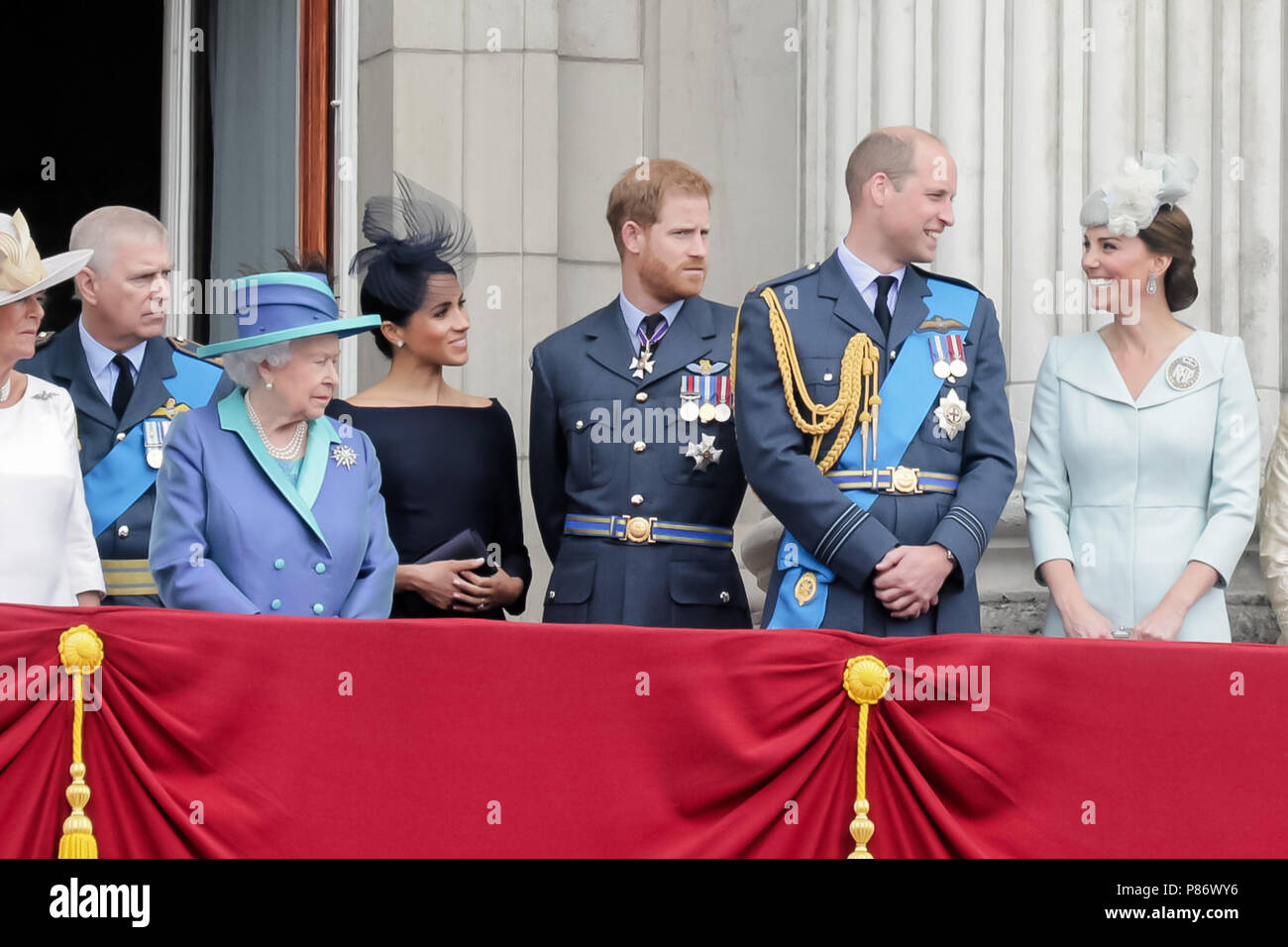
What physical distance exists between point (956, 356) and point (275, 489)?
155 cm

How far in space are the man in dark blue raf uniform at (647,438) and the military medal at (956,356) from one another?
59 centimetres

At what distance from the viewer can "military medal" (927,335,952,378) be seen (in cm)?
454

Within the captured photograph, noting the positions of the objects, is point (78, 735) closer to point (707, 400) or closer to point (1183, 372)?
point (707, 400)

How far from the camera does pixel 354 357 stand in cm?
690

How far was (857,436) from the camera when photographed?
14.7 ft

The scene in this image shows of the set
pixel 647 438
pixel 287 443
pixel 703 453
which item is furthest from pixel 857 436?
pixel 287 443

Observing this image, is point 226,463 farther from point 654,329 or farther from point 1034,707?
point 1034,707

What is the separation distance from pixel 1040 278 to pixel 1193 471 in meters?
1.34

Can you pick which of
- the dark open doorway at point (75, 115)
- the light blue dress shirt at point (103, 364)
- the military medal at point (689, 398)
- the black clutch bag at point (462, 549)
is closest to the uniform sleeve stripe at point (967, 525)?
the military medal at point (689, 398)

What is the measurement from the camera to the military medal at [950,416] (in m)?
4.50

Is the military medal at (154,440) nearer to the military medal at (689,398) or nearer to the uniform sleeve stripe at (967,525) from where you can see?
→ the military medal at (689,398)

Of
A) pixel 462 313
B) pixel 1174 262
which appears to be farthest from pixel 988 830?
pixel 462 313
